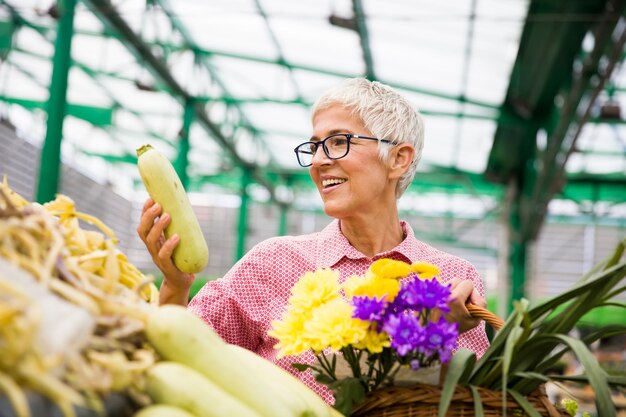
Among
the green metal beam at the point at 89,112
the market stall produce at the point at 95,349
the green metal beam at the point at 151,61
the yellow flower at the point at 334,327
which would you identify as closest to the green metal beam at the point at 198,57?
the green metal beam at the point at 151,61

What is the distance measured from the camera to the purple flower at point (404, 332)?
111 centimetres

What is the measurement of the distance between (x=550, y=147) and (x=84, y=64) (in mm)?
6689

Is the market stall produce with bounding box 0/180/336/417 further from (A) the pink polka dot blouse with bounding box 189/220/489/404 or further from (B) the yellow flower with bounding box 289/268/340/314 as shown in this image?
(A) the pink polka dot blouse with bounding box 189/220/489/404

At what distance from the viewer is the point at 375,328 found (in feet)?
3.78

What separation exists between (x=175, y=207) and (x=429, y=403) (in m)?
0.51

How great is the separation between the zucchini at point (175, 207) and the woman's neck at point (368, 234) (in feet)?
2.38

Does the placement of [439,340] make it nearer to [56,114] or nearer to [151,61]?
[56,114]

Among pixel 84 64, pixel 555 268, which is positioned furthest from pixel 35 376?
pixel 555 268

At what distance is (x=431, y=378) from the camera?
117 cm

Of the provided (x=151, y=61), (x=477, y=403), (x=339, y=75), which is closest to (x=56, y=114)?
(x=151, y=61)

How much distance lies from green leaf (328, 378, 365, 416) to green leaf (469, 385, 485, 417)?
0.16 meters

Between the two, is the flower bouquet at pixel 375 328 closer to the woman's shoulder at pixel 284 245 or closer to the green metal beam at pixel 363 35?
the woman's shoulder at pixel 284 245

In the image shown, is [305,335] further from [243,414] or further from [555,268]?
[555,268]

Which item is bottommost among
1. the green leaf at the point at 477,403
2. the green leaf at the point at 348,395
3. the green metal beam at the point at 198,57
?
the green leaf at the point at 348,395
